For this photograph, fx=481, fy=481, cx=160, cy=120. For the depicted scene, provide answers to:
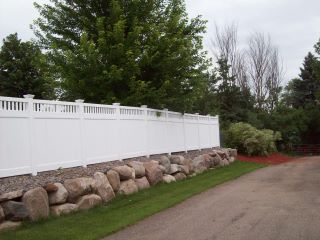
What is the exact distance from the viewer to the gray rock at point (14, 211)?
8555 mm

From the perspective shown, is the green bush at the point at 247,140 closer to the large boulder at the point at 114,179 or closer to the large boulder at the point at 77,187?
the large boulder at the point at 114,179

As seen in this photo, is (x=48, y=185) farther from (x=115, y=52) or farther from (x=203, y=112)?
(x=203, y=112)

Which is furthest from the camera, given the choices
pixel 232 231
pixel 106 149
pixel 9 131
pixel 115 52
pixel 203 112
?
pixel 203 112

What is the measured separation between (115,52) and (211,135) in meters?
9.19

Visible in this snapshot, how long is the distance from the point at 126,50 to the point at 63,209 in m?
8.07

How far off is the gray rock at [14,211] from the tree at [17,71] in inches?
835

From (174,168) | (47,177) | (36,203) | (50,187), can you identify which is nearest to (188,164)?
(174,168)

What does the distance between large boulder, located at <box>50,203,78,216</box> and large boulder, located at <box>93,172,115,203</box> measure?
1.00 m

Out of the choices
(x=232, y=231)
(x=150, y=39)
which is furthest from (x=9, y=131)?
(x=150, y=39)

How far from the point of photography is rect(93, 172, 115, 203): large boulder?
36.4 feet

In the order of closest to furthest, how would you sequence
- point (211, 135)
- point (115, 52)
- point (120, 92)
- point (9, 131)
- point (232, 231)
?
point (232, 231) < point (9, 131) < point (115, 52) < point (120, 92) < point (211, 135)

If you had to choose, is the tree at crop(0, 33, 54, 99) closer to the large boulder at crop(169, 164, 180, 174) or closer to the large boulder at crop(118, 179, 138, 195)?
the large boulder at crop(169, 164, 180, 174)

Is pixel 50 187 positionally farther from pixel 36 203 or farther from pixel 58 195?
pixel 36 203

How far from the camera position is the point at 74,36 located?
1830cm
